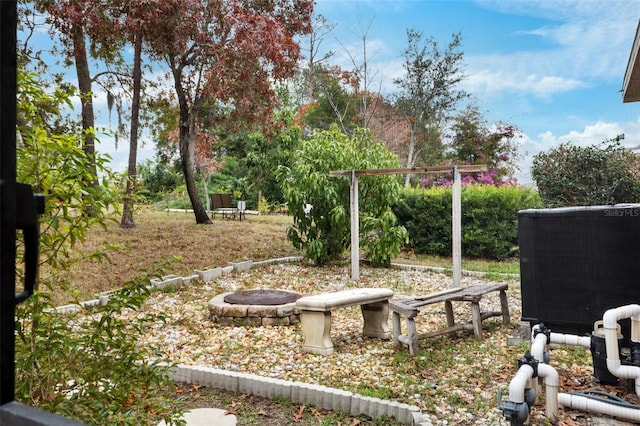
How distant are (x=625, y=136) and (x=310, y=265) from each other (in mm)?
6780

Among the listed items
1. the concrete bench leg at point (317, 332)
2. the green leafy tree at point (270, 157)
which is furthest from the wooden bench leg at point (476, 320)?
the green leafy tree at point (270, 157)

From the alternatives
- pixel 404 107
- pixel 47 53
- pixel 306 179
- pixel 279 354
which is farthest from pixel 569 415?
pixel 404 107

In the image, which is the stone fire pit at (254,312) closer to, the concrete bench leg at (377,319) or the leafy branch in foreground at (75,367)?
the concrete bench leg at (377,319)

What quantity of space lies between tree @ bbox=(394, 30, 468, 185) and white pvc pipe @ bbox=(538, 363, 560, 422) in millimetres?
14108

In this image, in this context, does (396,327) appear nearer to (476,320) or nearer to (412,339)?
(412,339)

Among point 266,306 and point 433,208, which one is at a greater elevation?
point 433,208

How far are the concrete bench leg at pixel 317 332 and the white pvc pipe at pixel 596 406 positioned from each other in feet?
6.52

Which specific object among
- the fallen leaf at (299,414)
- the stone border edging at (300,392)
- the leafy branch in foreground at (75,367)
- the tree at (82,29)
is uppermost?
the tree at (82,29)

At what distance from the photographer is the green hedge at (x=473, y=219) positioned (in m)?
9.96

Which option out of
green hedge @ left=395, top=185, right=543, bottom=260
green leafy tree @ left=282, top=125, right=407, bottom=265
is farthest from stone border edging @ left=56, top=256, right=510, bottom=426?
green hedge @ left=395, top=185, right=543, bottom=260

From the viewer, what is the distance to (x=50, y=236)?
1.97m

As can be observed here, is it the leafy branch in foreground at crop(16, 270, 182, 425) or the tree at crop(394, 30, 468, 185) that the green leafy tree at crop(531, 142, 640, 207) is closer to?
the tree at crop(394, 30, 468, 185)

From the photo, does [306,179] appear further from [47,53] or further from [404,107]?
[404,107]

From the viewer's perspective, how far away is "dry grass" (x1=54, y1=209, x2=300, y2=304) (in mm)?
7301
